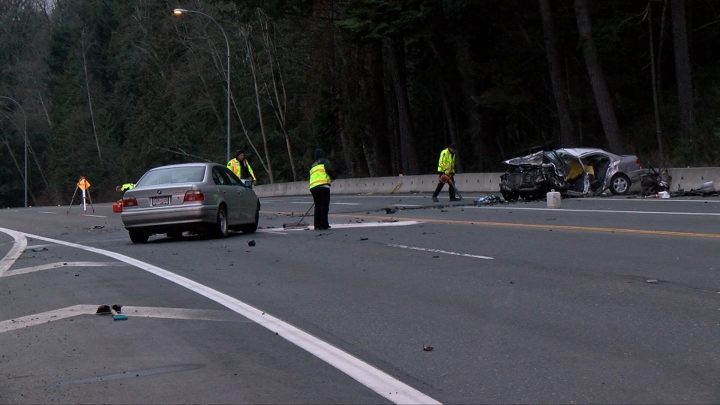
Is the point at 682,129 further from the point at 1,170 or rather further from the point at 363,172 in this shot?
the point at 1,170

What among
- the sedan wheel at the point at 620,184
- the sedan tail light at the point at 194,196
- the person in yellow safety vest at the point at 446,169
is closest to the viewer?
the sedan tail light at the point at 194,196

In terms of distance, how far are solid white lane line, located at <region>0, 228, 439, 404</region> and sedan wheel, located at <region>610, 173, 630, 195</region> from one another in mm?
16466

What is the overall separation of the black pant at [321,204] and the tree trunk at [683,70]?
1726cm

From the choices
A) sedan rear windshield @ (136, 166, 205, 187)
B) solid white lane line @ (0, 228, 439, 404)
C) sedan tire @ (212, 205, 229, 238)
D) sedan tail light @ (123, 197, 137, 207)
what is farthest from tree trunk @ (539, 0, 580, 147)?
solid white lane line @ (0, 228, 439, 404)

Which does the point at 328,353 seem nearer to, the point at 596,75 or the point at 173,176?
the point at 173,176

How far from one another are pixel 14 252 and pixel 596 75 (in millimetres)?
22736

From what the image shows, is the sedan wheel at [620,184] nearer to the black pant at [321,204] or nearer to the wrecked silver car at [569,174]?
the wrecked silver car at [569,174]

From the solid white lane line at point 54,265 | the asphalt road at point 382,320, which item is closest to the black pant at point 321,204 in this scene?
the asphalt road at point 382,320

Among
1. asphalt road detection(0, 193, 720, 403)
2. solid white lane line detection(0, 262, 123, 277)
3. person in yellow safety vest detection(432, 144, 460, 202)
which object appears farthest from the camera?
person in yellow safety vest detection(432, 144, 460, 202)

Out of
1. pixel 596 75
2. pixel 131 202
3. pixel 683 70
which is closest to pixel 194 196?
pixel 131 202

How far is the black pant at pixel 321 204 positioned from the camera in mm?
18984

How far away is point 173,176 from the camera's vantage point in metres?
18.3

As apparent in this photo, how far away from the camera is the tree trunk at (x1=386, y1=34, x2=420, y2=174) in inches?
1738

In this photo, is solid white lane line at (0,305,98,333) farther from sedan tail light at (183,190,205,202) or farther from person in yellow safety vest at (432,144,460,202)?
person in yellow safety vest at (432,144,460,202)
